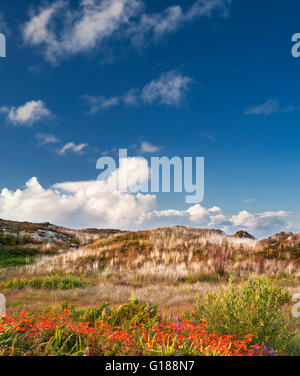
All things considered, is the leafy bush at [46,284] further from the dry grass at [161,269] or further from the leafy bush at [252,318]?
the leafy bush at [252,318]

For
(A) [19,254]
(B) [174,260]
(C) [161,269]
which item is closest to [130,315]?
(C) [161,269]

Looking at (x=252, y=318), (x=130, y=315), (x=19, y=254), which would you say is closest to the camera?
(x=252, y=318)

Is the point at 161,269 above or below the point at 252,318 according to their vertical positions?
below

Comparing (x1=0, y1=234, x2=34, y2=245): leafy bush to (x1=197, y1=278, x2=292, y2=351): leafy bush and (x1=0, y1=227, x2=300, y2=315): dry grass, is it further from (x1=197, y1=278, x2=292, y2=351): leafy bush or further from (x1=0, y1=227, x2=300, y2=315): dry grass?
(x1=197, y1=278, x2=292, y2=351): leafy bush

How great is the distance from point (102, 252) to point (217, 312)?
1672 cm

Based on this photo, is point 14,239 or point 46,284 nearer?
point 46,284

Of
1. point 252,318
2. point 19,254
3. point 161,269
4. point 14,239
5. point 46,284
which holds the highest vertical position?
point 14,239

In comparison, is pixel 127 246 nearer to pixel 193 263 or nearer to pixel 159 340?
pixel 193 263

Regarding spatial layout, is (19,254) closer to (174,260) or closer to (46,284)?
(174,260)

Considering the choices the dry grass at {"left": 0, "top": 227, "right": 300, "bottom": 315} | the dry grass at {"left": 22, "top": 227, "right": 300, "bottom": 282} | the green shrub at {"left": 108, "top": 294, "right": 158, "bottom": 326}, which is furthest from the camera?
the dry grass at {"left": 22, "top": 227, "right": 300, "bottom": 282}

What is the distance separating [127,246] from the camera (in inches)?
866

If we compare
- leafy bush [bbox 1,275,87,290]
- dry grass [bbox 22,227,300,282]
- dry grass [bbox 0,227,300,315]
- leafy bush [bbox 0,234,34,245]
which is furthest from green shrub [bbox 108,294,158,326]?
leafy bush [bbox 0,234,34,245]

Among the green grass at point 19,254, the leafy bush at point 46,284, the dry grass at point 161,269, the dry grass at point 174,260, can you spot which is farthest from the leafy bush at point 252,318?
the green grass at point 19,254
